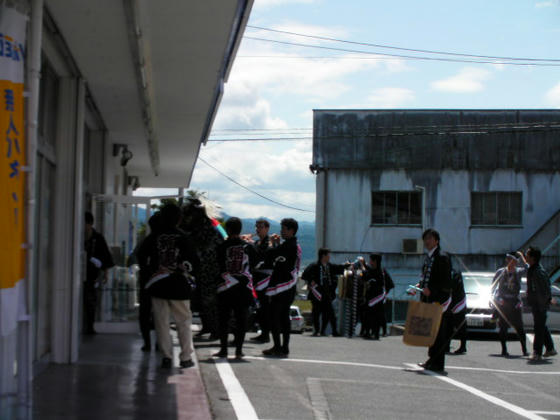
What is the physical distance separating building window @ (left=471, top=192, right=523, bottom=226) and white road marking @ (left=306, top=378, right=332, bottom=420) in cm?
3045

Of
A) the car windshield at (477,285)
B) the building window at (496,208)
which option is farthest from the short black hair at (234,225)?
the building window at (496,208)

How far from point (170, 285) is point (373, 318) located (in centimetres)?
847

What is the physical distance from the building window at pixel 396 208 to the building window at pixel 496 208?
2.56 m

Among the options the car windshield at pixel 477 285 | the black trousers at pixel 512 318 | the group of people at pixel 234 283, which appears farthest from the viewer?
the car windshield at pixel 477 285

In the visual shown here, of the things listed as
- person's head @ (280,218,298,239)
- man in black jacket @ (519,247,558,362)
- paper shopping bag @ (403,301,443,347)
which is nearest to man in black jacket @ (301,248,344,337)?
man in black jacket @ (519,247,558,362)

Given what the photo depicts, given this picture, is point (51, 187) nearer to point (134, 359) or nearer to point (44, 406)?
point (134, 359)

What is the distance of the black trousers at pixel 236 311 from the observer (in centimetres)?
1017

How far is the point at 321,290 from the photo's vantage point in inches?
662

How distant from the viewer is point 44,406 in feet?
22.0

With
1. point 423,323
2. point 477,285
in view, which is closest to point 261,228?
point 423,323

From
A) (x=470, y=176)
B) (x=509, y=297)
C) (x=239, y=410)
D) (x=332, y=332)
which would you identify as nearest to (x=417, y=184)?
(x=470, y=176)

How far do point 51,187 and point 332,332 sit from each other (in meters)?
9.04

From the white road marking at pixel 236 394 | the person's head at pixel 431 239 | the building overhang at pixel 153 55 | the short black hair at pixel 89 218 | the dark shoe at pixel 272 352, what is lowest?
the dark shoe at pixel 272 352

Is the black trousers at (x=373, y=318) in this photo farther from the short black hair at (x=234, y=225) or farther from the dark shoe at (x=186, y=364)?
the dark shoe at (x=186, y=364)
